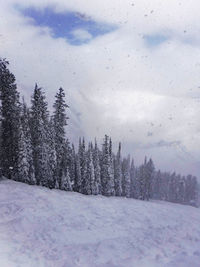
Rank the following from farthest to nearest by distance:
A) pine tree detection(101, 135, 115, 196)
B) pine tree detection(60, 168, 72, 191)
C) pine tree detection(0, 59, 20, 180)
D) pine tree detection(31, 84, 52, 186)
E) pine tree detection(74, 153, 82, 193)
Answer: pine tree detection(101, 135, 115, 196) → pine tree detection(74, 153, 82, 193) → pine tree detection(60, 168, 72, 191) → pine tree detection(31, 84, 52, 186) → pine tree detection(0, 59, 20, 180)

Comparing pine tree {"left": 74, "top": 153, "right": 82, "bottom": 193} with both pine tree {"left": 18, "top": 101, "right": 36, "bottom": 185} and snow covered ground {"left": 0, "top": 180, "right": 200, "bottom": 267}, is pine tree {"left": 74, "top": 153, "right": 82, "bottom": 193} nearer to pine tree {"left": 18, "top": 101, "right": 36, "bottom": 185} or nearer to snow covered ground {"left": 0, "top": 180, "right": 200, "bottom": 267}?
pine tree {"left": 18, "top": 101, "right": 36, "bottom": 185}

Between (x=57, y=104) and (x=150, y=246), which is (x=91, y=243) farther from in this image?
(x=57, y=104)

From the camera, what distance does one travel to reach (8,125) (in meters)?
35.7

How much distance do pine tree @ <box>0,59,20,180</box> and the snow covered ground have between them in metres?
16.1

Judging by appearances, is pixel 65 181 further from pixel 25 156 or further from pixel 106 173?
pixel 106 173

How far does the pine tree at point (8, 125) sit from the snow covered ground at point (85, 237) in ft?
52.9

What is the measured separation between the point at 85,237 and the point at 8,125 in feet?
83.6

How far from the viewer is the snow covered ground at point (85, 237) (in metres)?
11.0

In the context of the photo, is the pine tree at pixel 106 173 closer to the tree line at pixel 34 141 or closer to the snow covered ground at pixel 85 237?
the tree line at pixel 34 141

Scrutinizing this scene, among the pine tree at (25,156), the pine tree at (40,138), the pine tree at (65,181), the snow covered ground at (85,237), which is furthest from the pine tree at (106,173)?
the snow covered ground at (85,237)

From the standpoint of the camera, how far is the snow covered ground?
11.0 metres

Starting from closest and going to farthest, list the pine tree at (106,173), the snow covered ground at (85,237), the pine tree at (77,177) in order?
the snow covered ground at (85,237), the pine tree at (77,177), the pine tree at (106,173)

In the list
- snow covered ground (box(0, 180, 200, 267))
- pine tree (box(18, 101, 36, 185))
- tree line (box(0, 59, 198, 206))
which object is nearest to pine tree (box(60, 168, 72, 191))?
tree line (box(0, 59, 198, 206))

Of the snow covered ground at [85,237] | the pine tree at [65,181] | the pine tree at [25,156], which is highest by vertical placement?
the pine tree at [25,156]
